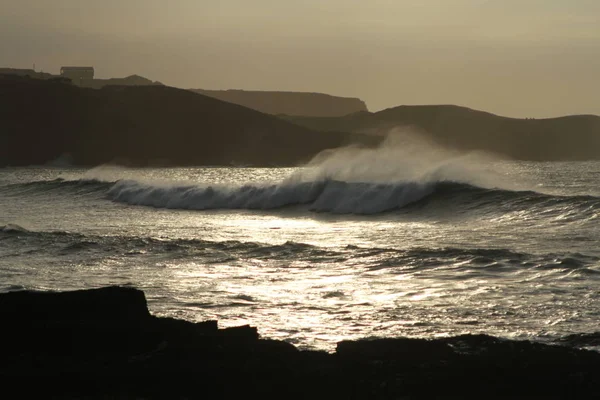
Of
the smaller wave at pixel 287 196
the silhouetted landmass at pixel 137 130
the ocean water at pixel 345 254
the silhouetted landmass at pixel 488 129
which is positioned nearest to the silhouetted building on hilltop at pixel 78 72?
the silhouetted landmass at pixel 488 129

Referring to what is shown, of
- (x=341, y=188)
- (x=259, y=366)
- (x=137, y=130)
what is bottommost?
(x=259, y=366)

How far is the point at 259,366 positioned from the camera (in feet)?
24.7

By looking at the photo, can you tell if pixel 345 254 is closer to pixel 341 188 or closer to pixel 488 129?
pixel 341 188

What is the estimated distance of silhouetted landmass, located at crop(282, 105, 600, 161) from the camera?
134 meters

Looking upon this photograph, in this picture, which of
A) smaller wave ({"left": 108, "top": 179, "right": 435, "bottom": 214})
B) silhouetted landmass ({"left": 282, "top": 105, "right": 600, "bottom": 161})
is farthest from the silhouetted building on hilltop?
smaller wave ({"left": 108, "top": 179, "right": 435, "bottom": 214})

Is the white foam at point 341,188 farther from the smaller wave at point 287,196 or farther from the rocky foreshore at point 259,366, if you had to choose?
the rocky foreshore at point 259,366

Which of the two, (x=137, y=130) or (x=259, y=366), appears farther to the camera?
(x=137, y=130)

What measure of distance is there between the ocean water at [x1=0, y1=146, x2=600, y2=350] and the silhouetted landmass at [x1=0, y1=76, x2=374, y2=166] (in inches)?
2826

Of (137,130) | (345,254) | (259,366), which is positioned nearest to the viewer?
(259,366)

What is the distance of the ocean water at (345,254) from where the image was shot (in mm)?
11492

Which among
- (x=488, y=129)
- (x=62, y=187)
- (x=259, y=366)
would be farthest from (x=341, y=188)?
(x=488, y=129)

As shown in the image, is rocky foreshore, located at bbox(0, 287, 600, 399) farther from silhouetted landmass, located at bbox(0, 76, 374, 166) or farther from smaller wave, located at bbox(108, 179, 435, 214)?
silhouetted landmass, located at bbox(0, 76, 374, 166)

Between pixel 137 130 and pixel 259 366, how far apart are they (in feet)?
358

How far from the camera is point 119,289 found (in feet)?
28.8
